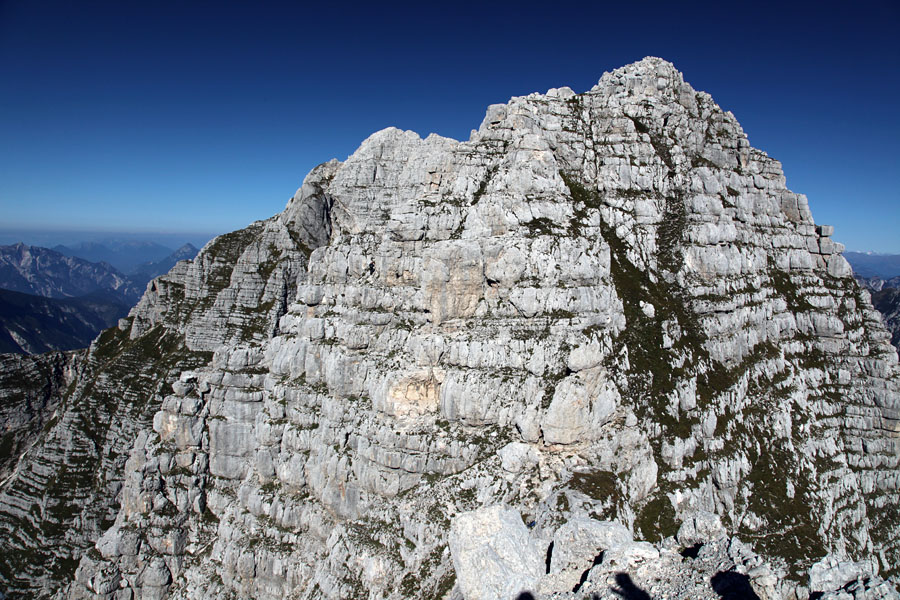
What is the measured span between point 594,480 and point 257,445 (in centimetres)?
3981

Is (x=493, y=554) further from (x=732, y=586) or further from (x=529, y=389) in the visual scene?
(x=529, y=389)

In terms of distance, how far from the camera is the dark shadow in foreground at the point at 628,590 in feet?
74.1

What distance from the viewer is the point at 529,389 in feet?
160

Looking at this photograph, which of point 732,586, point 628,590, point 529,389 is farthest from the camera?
point 529,389

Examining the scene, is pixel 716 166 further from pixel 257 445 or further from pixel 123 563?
pixel 123 563

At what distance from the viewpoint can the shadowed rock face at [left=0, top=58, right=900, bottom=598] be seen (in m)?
47.5

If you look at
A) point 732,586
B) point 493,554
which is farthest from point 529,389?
point 732,586

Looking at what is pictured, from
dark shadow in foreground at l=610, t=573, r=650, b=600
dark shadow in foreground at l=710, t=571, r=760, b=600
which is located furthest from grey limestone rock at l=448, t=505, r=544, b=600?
dark shadow in foreground at l=710, t=571, r=760, b=600

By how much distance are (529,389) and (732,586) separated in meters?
27.7

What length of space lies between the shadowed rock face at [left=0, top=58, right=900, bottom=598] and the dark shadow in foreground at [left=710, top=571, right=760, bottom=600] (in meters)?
8.71

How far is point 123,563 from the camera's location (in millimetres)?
61719

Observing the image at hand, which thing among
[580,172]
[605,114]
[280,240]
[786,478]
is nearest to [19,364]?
[280,240]

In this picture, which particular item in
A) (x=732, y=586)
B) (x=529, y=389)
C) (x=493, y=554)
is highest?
(x=529, y=389)

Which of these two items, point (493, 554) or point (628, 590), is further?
point (493, 554)
